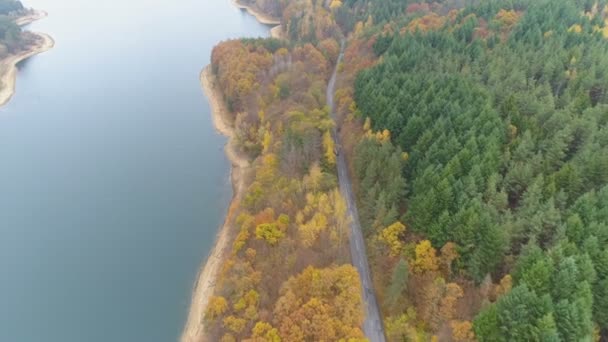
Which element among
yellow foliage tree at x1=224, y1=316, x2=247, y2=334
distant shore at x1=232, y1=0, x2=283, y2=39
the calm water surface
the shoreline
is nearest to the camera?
yellow foliage tree at x1=224, y1=316, x2=247, y2=334

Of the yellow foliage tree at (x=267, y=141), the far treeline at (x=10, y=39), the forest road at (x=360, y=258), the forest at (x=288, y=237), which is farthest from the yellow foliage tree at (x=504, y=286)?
the far treeline at (x=10, y=39)

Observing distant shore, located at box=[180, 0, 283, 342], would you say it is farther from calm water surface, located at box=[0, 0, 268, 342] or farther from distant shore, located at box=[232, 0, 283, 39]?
distant shore, located at box=[232, 0, 283, 39]

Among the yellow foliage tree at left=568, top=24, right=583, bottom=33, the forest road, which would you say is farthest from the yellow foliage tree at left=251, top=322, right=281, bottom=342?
the yellow foliage tree at left=568, top=24, right=583, bottom=33

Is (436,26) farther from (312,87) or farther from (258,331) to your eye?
(258,331)

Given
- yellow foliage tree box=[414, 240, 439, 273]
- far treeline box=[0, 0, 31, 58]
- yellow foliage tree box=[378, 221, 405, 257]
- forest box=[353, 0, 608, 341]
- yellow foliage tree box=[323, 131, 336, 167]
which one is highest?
forest box=[353, 0, 608, 341]

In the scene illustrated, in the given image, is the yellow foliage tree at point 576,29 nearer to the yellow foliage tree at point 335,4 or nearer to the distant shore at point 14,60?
the yellow foliage tree at point 335,4

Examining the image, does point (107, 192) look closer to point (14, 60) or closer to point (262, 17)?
point (14, 60)

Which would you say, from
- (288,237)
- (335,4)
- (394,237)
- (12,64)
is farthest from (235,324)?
(12,64)
